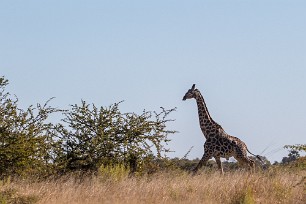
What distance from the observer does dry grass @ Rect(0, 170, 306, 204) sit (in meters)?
18.1

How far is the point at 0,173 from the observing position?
23.8m

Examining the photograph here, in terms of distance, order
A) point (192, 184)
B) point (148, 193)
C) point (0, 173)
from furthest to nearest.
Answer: point (0, 173), point (192, 184), point (148, 193)

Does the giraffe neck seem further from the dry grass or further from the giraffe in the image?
the dry grass

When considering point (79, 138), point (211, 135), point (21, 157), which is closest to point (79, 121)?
point (79, 138)

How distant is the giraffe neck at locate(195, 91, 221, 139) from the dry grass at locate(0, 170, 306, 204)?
716 centimetres

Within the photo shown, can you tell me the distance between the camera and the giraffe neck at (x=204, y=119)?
28.2 metres

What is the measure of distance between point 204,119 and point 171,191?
9305 mm

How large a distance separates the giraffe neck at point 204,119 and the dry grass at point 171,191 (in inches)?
282

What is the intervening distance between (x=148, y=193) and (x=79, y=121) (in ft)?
23.4

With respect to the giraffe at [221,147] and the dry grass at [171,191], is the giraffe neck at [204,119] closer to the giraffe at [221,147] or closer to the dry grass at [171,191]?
the giraffe at [221,147]

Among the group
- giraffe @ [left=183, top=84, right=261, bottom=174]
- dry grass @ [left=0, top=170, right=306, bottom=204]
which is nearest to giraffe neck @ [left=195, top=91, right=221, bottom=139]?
giraffe @ [left=183, top=84, right=261, bottom=174]

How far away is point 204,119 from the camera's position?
2841cm

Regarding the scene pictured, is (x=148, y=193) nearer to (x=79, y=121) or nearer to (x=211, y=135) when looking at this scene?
(x=79, y=121)

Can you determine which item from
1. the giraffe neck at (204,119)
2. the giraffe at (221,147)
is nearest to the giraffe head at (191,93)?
the giraffe neck at (204,119)
